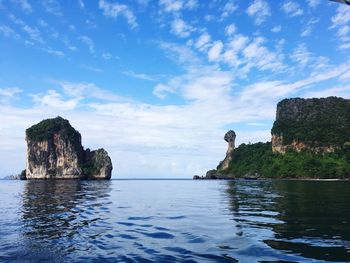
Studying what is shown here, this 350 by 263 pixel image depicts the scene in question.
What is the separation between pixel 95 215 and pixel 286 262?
19.3 m

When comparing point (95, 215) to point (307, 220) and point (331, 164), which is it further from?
point (331, 164)

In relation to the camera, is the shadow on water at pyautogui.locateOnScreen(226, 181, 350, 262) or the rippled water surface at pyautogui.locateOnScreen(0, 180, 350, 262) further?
the shadow on water at pyautogui.locateOnScreen(226, 181, 350, 262)

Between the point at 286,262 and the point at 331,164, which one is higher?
the point at 331,164

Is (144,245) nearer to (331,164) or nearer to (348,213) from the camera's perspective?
(348,213)

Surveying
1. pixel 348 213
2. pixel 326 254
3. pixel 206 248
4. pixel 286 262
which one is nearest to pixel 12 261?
pixel 206 248

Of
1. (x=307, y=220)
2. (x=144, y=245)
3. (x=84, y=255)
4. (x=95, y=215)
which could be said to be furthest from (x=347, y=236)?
(x=95, y=215)

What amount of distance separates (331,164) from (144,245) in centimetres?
19389

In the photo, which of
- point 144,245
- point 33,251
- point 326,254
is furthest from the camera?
point 144,245

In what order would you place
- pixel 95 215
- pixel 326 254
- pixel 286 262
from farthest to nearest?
pixel 95 215, pixel 326 254, pixel 286 262

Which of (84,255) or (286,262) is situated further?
(84,255)

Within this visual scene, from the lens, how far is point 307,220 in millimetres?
25141

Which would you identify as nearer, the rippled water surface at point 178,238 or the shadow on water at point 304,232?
the rippled water surface at point 178,238

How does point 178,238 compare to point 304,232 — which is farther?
point 304,232

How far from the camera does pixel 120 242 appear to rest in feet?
59.1
